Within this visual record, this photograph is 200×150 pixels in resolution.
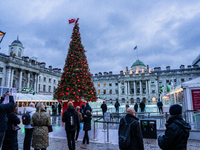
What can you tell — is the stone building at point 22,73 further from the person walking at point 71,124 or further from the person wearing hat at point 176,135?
the person wearing hat at point 176,135

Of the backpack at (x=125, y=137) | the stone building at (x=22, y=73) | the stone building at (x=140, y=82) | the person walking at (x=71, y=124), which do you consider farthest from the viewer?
the stone building at (x=140, y=82)

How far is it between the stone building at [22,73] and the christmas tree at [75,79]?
2954cm

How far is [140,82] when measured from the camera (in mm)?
64438

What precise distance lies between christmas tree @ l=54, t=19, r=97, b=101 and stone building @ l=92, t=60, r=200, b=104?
49.1m

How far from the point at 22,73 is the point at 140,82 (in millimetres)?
45016

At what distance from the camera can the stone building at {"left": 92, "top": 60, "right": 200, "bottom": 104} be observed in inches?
2340

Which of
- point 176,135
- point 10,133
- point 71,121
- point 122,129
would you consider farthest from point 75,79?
point 176,135

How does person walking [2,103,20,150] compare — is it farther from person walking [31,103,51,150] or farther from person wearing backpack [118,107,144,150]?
person wearing backpack [118,107,144,150]

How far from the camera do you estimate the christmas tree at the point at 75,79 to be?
14234 millimetres

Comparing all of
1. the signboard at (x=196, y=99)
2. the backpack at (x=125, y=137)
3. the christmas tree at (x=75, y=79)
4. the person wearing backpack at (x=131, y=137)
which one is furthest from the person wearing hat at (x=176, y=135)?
the christmas tree at (x=75, y=79)

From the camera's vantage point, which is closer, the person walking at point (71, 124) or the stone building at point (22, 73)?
the person walking at point (71, 124)

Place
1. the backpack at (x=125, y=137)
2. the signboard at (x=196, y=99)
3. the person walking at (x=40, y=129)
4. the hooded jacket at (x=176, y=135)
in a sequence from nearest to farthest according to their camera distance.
→ 1. the hooded jacket at (x=176, y=135)
2. the backpack at (x=125, y=137)
3. the person walking at (x=40, y=129)
4. the signboard at (x=196, y=99)

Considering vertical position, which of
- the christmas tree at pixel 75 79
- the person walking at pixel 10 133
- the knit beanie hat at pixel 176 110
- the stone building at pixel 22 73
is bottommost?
the person walking at pixel 10 133

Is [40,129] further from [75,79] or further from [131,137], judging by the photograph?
[75,79]
